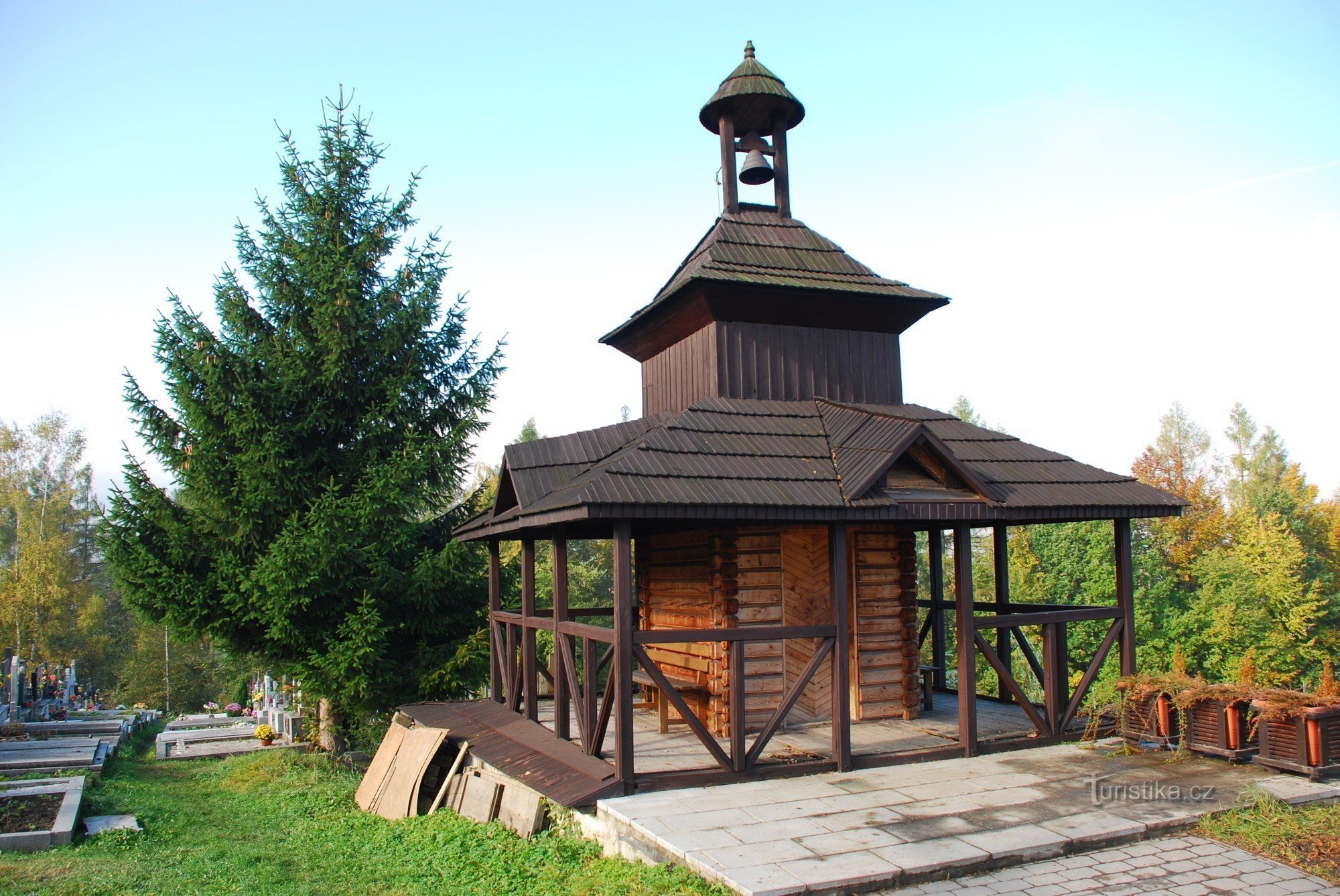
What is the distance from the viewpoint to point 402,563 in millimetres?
13648

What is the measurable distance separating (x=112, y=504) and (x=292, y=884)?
7.41 meters

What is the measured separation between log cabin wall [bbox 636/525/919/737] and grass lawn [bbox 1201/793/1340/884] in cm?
421

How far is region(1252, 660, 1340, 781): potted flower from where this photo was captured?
302 inches

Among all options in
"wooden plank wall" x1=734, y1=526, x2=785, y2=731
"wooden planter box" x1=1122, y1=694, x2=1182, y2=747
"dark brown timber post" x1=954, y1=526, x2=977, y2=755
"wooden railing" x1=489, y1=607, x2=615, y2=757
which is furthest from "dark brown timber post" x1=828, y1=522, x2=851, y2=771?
"wooden planter box" x1=1122, y1=694, x2=1182, y2=747

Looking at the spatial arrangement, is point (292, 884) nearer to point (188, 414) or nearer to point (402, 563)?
point (402, 563)

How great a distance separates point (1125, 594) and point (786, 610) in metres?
3.79

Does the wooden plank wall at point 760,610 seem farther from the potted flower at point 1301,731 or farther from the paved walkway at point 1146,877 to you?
the potted flower at point 1301,731

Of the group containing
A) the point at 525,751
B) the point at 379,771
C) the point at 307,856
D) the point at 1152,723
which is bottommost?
the point at 307,856

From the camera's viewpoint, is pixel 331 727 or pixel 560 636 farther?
pixel 331 727

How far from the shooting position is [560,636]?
925 cm

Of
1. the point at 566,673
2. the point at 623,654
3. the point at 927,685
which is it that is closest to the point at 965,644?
the point at 927,685

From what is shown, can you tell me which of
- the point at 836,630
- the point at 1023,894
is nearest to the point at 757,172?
the point at 836,630

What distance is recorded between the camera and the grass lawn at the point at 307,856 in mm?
7059

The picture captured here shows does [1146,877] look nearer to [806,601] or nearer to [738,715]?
[738,715]
